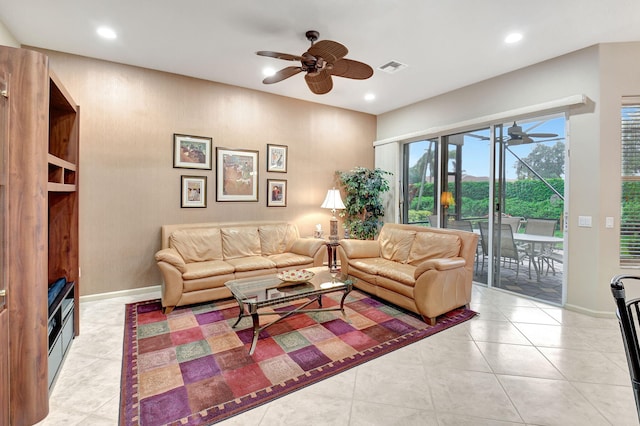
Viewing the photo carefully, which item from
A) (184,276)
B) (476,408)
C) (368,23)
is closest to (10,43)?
(184,276)

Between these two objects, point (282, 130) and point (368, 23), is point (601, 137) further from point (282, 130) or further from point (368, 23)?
point (282, 130)

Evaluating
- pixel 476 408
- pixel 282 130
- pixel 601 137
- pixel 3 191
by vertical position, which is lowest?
pixel 476 408

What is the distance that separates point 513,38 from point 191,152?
4.13 metres

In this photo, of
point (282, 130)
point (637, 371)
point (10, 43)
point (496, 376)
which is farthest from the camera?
point (282, 130)

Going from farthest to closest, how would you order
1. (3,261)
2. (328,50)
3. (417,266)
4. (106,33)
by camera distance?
(417,266), (106,33), (328,50), (3,261)

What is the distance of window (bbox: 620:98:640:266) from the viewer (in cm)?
332

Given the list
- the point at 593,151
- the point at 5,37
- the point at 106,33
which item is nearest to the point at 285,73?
the point at 106,33

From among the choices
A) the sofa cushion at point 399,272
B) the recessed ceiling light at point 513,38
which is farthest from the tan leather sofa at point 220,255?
the recessed ceiling light at point 513,38

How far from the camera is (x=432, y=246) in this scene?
149 inches

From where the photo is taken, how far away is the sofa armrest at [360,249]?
4.24 metres

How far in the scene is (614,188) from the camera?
331 centimetres

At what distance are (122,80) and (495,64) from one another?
4718mm

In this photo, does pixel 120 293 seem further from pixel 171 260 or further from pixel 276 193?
pixel 276 193

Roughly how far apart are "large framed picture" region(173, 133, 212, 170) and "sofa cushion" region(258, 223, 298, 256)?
4.17 feet
